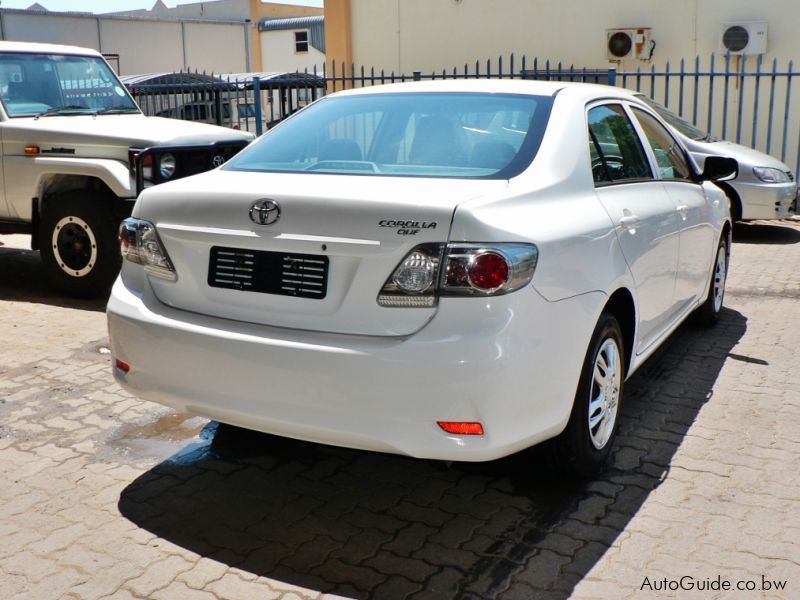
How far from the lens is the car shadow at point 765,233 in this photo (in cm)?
1043

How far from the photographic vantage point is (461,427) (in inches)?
118

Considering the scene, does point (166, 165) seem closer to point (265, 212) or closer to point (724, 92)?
point (265, 212)

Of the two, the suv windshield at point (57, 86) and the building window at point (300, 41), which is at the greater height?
the building window at point (300, 41)

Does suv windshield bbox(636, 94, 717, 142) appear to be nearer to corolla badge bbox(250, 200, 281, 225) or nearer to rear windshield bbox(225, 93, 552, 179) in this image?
rear windshield bbox(225, 93, 552, 179)

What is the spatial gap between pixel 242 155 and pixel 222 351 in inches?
47.7

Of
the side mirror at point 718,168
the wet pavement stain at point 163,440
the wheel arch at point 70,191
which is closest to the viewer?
the wet pavement stain at point 163,440

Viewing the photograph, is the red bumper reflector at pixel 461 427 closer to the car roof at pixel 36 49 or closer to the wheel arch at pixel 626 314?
the wheel arch at pixel 626 314

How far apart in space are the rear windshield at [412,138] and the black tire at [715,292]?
2.80m

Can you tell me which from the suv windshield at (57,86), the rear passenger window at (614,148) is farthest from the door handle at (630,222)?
the suv windshield at (57,86)

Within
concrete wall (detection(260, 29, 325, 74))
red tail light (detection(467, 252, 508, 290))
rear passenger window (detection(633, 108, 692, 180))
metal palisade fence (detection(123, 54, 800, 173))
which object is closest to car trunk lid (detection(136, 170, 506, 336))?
red tail light (detection(467, 252, 508, 290))

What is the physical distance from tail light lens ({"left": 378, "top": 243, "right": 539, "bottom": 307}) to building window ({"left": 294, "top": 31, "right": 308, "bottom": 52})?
38879 mm

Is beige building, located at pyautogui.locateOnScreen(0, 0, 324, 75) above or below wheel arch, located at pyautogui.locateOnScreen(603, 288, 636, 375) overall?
above

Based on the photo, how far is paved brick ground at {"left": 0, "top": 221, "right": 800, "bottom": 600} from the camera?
313cm

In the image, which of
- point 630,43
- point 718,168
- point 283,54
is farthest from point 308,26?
point 718,168
